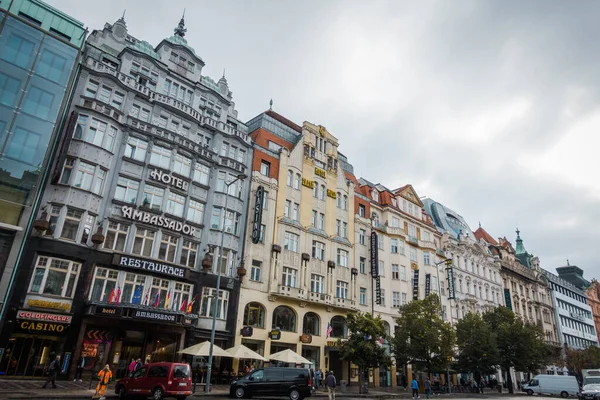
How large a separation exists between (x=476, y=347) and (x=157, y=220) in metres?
Answer: 37.7

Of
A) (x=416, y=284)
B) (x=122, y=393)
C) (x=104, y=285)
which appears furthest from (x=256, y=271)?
(x=416, y=284)

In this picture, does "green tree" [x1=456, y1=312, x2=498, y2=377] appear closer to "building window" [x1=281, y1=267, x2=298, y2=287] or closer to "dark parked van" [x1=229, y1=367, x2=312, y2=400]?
"building window" [x1=281, y1=267, x2=298, y2=287]

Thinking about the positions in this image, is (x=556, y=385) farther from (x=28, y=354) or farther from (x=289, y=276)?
(x=28, y=354)

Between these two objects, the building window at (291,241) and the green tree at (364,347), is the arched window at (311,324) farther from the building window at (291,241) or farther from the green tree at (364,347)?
the building window at (291,241)

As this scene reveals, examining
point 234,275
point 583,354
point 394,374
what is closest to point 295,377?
point 234,275

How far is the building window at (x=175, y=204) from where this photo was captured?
3447 cm

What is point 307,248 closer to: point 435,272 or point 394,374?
point 394,374

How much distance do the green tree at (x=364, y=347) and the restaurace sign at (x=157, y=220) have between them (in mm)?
16553

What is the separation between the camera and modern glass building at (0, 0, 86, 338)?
2670 cm

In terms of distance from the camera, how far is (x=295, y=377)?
85.1 ft

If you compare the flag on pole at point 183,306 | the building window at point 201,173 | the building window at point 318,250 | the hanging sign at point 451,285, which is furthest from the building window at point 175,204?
the hanging sign at point 451,285

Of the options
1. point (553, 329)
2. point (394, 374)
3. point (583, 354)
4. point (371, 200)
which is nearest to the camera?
point (394, 374)

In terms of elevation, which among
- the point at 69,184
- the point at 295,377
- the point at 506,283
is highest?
the point at 506,283

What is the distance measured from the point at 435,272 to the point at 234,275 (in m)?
33.4
